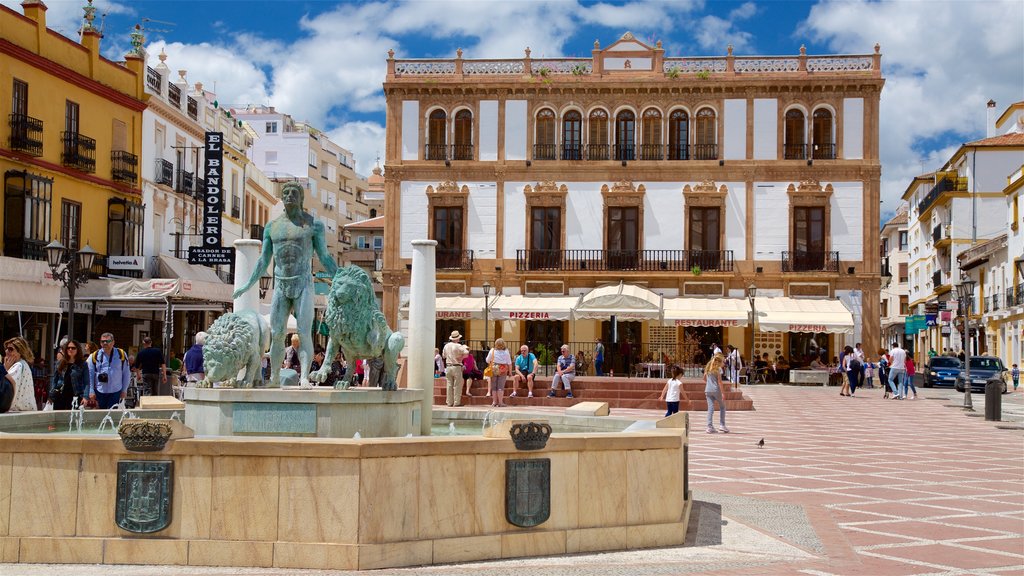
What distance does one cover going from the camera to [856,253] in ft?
125

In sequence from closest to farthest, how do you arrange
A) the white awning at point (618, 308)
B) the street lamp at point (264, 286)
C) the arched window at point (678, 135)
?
the street lamp at point (264, 286), the white awning at point (618, 308), the arched window at point (678, 135)

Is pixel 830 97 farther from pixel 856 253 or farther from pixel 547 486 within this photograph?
pixel 547 486

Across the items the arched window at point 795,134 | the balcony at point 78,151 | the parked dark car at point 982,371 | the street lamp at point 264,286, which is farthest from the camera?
the arched window at point 795,134

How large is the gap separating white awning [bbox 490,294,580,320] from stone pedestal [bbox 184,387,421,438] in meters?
25.5

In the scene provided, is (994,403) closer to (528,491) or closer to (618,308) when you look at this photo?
(618,308)

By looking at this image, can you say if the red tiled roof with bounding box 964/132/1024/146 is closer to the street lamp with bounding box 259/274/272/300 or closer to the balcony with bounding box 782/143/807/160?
the balcony with bounding box 782/143/807/160

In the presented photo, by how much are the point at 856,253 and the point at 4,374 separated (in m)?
32.6

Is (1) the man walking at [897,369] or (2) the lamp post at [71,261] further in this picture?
(1) the man walking at [897,369]

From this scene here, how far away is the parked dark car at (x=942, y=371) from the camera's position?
37.9m

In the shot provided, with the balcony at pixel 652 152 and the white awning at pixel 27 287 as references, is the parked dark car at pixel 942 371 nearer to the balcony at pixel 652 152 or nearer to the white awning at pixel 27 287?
the balcony at pixel 652 152

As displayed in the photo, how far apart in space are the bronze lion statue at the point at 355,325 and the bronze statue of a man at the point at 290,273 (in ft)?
1.23

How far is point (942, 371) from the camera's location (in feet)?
125

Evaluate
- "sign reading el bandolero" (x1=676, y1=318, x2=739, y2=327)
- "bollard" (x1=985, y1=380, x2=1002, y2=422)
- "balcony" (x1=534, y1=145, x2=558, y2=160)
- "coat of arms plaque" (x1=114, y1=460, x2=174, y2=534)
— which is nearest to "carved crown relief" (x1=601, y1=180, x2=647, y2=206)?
"balcony" (x1=534, y1=145, x2=558, y2=160)

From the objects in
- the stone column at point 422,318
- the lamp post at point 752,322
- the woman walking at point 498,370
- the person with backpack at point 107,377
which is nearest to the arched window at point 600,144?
the lamp post at point 752,322
